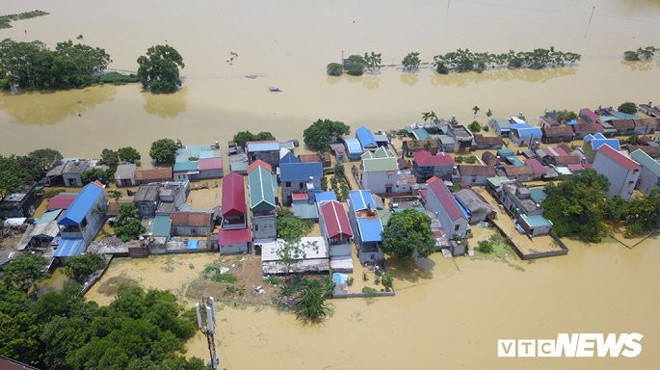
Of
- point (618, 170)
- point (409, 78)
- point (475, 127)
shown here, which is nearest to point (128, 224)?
point (475, 127)

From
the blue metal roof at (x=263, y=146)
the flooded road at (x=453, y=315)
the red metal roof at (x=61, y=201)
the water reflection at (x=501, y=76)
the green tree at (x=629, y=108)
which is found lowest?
the flooded road at (x=453, y=315)

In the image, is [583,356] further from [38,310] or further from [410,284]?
[38,310]

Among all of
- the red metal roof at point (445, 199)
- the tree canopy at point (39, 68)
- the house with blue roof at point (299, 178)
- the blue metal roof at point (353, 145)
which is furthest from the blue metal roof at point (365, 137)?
the tree canopy at point (39, 68)

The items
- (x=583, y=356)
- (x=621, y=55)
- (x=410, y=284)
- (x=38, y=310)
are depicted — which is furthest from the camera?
(x=621, y=55)

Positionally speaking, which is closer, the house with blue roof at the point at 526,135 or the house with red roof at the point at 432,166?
the house with red roof at the point at 432,166

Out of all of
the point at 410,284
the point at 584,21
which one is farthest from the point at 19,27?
the point at 584,21

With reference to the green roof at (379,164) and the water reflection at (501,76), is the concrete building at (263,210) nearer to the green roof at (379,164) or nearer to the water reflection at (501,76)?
the green roof at (379,164)

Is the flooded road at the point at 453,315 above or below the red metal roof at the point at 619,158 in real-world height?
below
